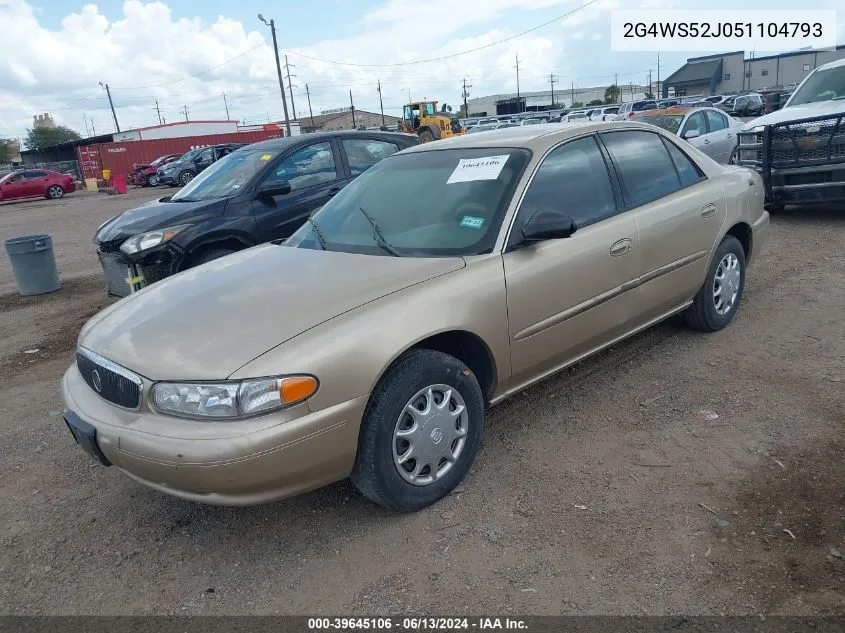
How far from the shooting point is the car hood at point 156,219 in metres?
5.99

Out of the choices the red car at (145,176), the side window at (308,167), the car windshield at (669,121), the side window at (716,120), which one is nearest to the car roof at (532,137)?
the side window at (308,167)

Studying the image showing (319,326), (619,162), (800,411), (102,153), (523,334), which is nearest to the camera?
(319,326)

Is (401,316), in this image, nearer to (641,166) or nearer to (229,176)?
(641,166)

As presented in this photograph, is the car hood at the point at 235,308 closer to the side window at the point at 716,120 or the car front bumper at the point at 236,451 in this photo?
the car front bumper at the point at 236,451

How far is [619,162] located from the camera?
4094 mm

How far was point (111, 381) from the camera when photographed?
2.86 m

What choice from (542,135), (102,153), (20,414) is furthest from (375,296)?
(102,153)

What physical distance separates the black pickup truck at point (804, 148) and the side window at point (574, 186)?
5.77m

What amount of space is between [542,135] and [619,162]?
1.97ft

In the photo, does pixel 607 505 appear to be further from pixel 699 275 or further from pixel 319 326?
pixel 699 275

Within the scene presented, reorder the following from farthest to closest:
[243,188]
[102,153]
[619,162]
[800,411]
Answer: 1. [102,153]
2. [243,188]
3. [619,162]
4. [800,411]

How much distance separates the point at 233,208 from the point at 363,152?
1619 millimetres

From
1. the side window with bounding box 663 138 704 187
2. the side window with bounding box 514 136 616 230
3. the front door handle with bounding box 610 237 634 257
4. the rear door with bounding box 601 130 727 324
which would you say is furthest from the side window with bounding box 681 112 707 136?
the front door handle with bounding box 610 237 634 257

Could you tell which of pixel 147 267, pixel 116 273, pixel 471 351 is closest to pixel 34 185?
pixel 116 273
